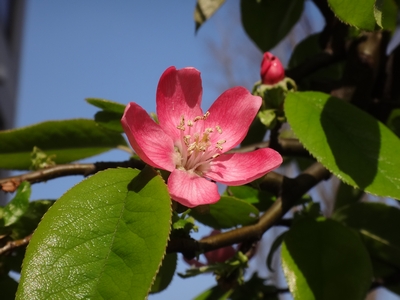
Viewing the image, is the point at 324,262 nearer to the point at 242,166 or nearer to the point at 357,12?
the point at 242,166

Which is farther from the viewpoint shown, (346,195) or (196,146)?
(346,195)

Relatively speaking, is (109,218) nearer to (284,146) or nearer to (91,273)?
(91,273)

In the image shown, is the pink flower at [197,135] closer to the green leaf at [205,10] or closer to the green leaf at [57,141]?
the green leaf at [57,141]

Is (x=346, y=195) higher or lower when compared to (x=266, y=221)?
lower

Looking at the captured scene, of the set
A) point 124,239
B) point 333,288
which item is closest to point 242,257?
point 333,288

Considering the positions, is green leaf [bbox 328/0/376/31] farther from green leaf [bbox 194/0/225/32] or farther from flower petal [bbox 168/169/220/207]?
green leaf [bbox 194/0/225/32]

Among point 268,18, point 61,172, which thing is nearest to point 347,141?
point 61,172

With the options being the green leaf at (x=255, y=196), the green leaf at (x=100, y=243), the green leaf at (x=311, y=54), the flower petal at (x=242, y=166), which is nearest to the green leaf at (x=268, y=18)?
the green leaf at (x=311, y=54)
